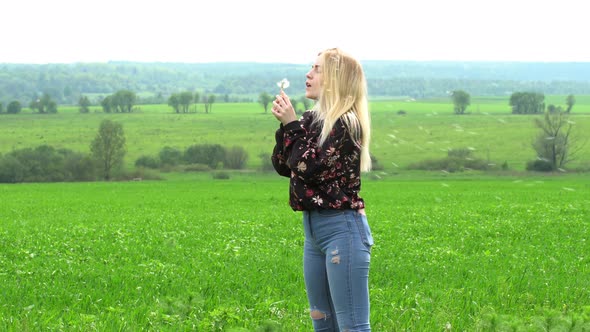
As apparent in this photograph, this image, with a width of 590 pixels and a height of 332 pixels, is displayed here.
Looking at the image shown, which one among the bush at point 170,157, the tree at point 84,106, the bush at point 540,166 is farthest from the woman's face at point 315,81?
the tree at point 84,106

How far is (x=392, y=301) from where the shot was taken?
29.1 ft

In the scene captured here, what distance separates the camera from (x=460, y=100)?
146500 millimetres

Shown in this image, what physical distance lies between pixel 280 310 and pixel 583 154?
3880 inches

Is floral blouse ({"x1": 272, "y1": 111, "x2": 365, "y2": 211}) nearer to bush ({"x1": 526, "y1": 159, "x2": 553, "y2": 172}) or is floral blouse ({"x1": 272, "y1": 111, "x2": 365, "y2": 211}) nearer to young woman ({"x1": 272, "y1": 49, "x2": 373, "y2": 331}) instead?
young woman ({"x1": 272, "y1": 49, "x2": 373, "y2": 331})

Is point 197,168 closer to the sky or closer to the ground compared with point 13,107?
closer to the sky

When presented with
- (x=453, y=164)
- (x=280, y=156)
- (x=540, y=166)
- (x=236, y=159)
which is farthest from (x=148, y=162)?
(x=280, y=156)

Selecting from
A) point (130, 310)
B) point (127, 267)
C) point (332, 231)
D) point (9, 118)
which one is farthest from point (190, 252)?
point (9, 118)

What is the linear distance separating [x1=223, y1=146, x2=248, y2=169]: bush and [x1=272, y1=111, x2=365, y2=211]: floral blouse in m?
95.7

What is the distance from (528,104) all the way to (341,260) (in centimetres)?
14356

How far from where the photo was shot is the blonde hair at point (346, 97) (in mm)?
4922

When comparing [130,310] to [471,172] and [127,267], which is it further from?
[471,172]

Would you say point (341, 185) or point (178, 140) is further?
point (178, 140)

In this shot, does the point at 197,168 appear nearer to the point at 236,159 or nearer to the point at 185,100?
the point at 236,159

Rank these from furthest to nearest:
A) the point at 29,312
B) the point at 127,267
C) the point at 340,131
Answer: the point at 127,267
the point at 29,312
the point at 340,131
